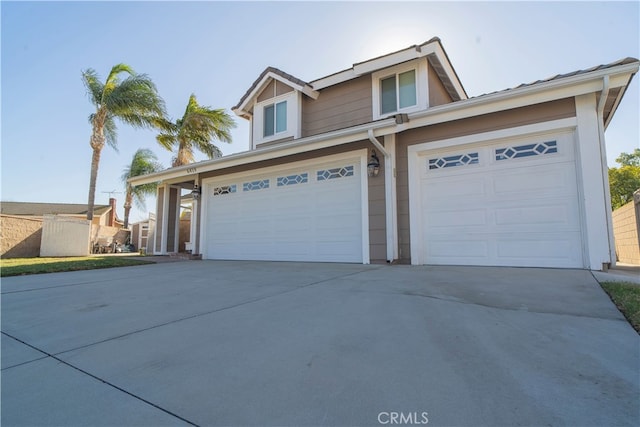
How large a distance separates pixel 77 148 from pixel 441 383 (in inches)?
737

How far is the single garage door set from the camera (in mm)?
4930

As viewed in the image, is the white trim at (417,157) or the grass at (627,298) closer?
the grass at (627,298)

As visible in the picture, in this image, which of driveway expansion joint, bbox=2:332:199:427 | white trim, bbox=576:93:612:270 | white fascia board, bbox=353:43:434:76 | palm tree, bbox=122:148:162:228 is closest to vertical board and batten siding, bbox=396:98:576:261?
white trim, bbox=576:93:612:270

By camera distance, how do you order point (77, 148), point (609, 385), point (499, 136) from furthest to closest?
point (77, 148)
point (499, 136)
point (609, 385)

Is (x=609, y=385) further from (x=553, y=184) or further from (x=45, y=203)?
(x=45, y=203)

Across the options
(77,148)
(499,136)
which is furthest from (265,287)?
(77,148)

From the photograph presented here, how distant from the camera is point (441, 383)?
1419 mm

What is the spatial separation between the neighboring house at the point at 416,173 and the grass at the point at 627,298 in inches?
67.2

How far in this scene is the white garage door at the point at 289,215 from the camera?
6.87 m

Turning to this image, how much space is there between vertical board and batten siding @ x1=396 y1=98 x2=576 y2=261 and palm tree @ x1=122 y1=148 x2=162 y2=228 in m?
20.1

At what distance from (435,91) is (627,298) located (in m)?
6.39

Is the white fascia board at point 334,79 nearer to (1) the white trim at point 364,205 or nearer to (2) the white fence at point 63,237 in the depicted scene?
(1) the white trim at point 364,205

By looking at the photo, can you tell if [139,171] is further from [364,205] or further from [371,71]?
[364,205]

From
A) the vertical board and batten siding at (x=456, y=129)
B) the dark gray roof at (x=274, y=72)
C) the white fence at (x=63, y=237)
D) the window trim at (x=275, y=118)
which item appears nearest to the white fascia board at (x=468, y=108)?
the vertical board and batten siding at (x=456, y=129)
